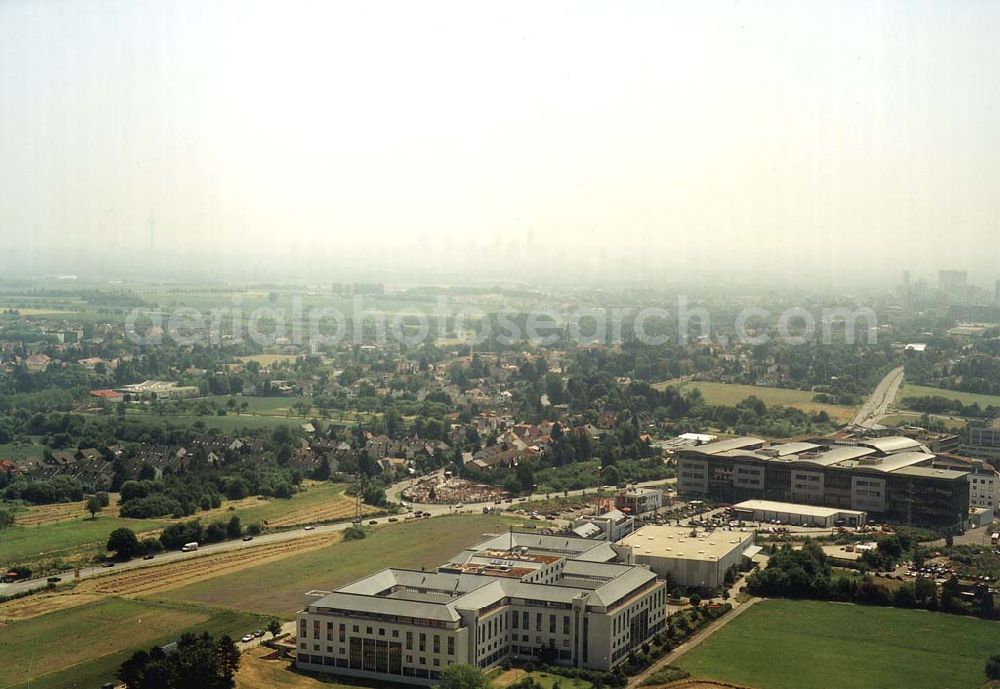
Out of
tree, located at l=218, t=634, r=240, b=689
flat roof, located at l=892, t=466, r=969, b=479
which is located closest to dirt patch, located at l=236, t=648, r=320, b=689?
tree, located at l=218, t=634, r=240, b=689

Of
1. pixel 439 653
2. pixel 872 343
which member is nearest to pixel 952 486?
pixel 439 653

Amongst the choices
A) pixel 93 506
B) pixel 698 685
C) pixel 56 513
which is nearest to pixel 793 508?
pixel 698 685

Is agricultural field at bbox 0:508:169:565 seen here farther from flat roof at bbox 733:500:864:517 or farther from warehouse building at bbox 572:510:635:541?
flat roof at bbox 733:500:864:517

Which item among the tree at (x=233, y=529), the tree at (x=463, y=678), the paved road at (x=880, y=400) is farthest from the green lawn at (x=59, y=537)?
the paved road at (x=880, y=400)

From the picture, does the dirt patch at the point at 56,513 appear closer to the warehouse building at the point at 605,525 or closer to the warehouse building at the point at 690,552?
the warehouse building at the point at 605,525

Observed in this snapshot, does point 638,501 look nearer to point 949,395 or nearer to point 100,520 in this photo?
point 100,520

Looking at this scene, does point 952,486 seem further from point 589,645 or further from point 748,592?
point 589,645

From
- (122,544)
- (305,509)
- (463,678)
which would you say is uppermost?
(463,678)
